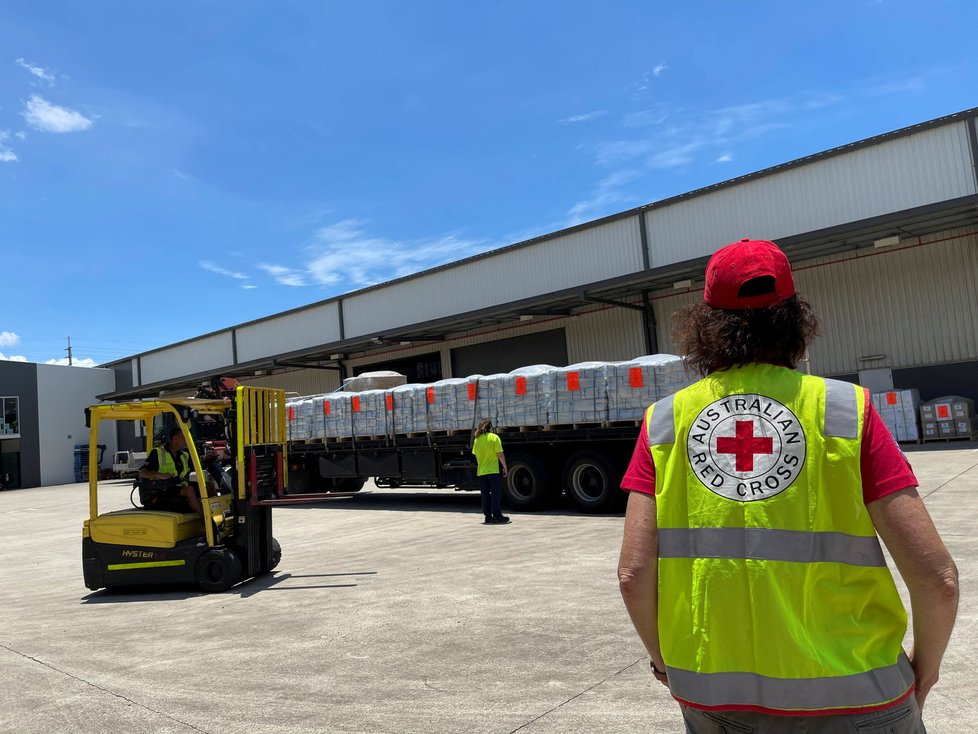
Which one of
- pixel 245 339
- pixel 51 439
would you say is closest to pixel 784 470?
pixel 245 339

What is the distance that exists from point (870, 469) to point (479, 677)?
3857 mm

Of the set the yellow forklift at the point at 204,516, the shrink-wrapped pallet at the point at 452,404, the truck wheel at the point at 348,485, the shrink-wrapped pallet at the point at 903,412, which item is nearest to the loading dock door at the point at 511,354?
the truck wheel at the point at 348,485

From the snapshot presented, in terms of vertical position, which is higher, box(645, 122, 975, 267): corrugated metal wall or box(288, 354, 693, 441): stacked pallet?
box(645, 122, 975, 267): corrugated metal wall

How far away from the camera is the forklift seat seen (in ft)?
26.9

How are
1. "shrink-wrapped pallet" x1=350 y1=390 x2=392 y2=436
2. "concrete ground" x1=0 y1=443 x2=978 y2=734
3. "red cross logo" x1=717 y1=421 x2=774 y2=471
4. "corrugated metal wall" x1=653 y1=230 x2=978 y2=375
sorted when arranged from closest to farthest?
"red cross logo" x1=717 y1=421 x2=774 y2=471 < "concrete ground" x1=0 y1=443 x2=978 y2=734 < "shrink-wrapped pallet" x1=350 y1=390 x2=392 y2=436 < "corrugated metal wall" x1=653 y1=230 x2=978 y2=375

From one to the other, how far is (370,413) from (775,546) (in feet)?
48.0

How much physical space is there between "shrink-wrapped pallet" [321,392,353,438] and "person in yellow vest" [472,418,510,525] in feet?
16.1

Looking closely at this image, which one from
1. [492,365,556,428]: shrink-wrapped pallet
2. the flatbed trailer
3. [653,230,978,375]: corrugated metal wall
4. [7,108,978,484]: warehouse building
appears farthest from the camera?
[653,230,978,375]: corrugated metal wall

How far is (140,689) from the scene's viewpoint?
16.6ft

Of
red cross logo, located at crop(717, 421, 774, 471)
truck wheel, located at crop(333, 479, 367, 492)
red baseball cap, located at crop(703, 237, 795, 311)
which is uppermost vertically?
red baseball cap, located at crop(703, 237, 795, 311)

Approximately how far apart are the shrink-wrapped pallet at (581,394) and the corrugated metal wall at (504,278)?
9718 mm

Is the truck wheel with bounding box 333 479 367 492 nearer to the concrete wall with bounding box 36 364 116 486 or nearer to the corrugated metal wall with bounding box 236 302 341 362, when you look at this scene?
the corrugated metal wall with bounding box 236 302 341 362

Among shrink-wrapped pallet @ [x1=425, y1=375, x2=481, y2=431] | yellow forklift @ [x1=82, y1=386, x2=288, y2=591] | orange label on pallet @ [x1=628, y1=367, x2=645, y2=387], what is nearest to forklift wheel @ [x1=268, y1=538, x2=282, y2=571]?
yellow forklift @ [x1=82, y1=386, x2=288, y2=591]

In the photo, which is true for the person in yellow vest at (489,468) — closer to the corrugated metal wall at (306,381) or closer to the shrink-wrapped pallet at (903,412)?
the shrink-wrapped pallet at (903,412)
